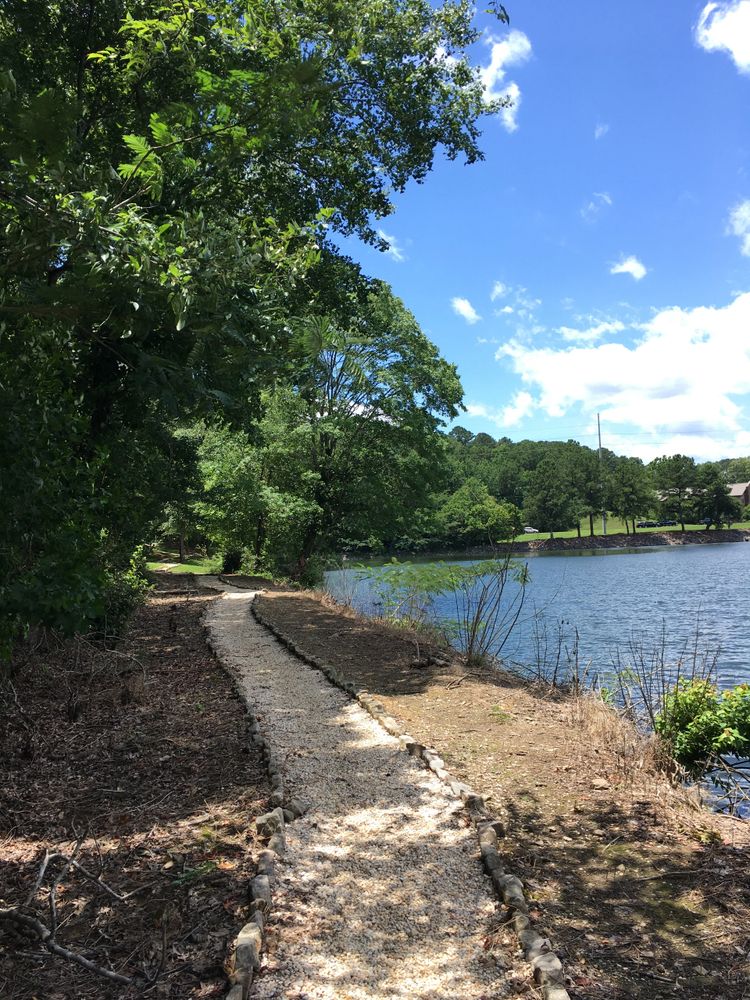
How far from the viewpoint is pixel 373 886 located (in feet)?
10.8

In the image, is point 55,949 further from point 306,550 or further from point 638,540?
point 638,540

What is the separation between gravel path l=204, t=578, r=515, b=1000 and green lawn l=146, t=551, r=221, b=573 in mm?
21750

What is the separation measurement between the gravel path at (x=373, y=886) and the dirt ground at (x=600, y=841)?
342 mm

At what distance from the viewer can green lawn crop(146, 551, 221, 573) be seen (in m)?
27.4

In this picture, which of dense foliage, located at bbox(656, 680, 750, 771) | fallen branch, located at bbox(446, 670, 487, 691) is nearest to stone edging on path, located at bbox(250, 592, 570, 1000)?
fallen branch, located at bbox(446, 670, 487, 691)

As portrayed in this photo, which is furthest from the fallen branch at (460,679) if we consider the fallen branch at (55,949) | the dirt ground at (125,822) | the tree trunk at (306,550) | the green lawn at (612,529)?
the green lawn at (612,529)

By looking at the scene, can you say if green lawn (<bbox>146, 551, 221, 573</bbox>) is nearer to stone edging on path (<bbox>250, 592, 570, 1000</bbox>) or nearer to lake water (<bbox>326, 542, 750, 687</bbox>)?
lake water (<bbox>326, 542, 750, 687</bbox>)

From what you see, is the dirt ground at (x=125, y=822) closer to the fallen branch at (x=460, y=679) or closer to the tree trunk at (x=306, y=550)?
the fallen branch at (x=460, y=679)

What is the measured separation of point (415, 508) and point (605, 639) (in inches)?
328

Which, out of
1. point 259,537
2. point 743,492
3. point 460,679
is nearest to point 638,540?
point 743,492

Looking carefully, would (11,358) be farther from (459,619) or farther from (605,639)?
(605,639)

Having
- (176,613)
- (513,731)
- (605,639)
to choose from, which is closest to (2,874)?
(513,731)

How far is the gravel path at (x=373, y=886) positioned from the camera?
103 inches

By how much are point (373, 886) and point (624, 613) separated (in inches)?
646
